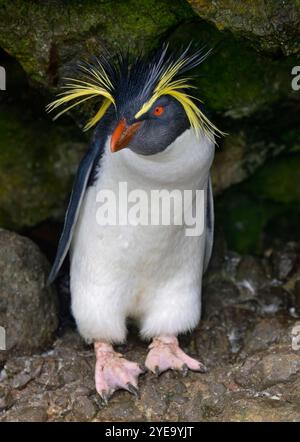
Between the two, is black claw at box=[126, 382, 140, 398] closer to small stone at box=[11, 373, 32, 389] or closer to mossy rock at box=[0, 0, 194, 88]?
small stone at box=[11, 373, 32, 389]

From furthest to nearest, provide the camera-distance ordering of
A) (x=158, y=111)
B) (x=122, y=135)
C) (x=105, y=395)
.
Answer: (x=105, y=395) < (x=158, y=111) < (x=122, y=135)

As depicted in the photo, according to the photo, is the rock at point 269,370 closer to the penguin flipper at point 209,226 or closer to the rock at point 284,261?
the penguin flipper at point 209,226

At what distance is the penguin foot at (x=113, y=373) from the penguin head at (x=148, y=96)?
1086mm

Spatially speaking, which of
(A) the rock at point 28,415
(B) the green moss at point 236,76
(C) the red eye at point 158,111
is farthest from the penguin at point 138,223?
(A) the rock at point 28,415

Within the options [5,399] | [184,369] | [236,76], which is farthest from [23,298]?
[236,76]

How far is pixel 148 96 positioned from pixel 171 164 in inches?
13.1

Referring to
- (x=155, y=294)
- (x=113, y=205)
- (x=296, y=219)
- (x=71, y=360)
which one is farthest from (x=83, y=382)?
(x=296, y=219)

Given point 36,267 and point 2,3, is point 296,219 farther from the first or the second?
point 2,3

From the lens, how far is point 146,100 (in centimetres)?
350

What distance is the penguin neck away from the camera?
3.64 metres

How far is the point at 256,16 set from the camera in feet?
11.4

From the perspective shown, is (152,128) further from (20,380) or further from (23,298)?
(20,380)

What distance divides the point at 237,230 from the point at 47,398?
66.8 inches

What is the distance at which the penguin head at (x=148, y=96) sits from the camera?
11.4ft
